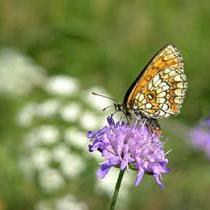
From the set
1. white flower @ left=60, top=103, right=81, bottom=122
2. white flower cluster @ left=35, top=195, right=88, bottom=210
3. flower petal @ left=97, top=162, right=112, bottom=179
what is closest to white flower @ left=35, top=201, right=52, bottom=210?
white flower cluster @ left=35, top=195, right=88, bottom=210

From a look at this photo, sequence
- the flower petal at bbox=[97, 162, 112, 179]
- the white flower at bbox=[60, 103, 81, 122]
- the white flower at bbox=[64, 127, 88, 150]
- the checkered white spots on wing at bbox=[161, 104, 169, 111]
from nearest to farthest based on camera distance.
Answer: the flower petal at bbox=[97, 162, 112, 179] → the checkered white spots on wing at bbox=[161, 104, 169, 111] → the white flower at bbox=[64, 127, 88, 150] → the white flower at bbox=[60, 103, 81, 122]

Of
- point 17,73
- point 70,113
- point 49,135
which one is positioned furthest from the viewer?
point 17,73

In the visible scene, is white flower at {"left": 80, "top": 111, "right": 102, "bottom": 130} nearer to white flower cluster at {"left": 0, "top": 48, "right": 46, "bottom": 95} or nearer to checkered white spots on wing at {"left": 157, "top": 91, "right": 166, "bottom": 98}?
white flower cluster at {"left": 0, "top": 48, "right": 46, "bottom": 95}

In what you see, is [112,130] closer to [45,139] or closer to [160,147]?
[160,147]

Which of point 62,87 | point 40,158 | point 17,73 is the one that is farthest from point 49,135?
point 17,73

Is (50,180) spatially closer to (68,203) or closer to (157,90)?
(68,203)

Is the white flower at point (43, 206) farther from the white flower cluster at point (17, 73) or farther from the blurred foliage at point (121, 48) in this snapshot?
the white flower cluster at point (17, 73)
